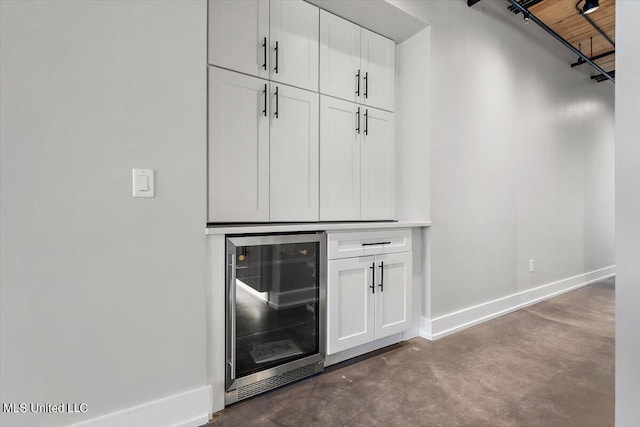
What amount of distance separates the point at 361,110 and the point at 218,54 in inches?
46.0

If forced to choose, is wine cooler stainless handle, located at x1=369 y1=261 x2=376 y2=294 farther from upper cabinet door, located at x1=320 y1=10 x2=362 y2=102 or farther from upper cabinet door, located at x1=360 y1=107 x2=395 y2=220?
upper cabinet door, located at x1=320 y1=10 x2=362 y2=102

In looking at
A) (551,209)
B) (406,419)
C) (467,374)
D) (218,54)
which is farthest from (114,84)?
(551,209)

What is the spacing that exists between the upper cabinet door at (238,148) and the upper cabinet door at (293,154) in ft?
0.22

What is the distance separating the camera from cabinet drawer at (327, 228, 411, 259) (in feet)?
7.00

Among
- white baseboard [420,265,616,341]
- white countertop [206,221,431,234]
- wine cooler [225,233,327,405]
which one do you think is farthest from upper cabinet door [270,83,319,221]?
white baseboard [420,265,616,341]

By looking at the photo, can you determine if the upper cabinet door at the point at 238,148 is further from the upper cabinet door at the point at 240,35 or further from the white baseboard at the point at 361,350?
the white baseboard at the point at 361,350

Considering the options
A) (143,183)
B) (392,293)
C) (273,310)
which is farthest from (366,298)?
(143,183)

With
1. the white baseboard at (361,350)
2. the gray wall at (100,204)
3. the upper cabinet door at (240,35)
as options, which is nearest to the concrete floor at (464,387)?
the white baseboard at (361,350)

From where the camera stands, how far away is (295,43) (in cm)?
222

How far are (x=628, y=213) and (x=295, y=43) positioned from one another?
208 centimetres

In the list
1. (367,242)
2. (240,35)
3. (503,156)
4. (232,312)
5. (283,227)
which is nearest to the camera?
(232,312)

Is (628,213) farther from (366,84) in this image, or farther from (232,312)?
(366,84)

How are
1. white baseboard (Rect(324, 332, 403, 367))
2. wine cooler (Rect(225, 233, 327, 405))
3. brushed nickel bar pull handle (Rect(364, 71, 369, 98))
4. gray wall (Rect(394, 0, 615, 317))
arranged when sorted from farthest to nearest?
gray wall (Rect(394, 0, 615, 317))
brushed nickel bar pull handle (Rect(364, 71, 369, 98))
white baseboard (Rect(324, 332, 403, 367))
wine cooler (Rect(225, 233, 327, 405))

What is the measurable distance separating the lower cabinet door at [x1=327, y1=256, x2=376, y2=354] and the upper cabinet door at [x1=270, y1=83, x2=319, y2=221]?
0.44 metres
